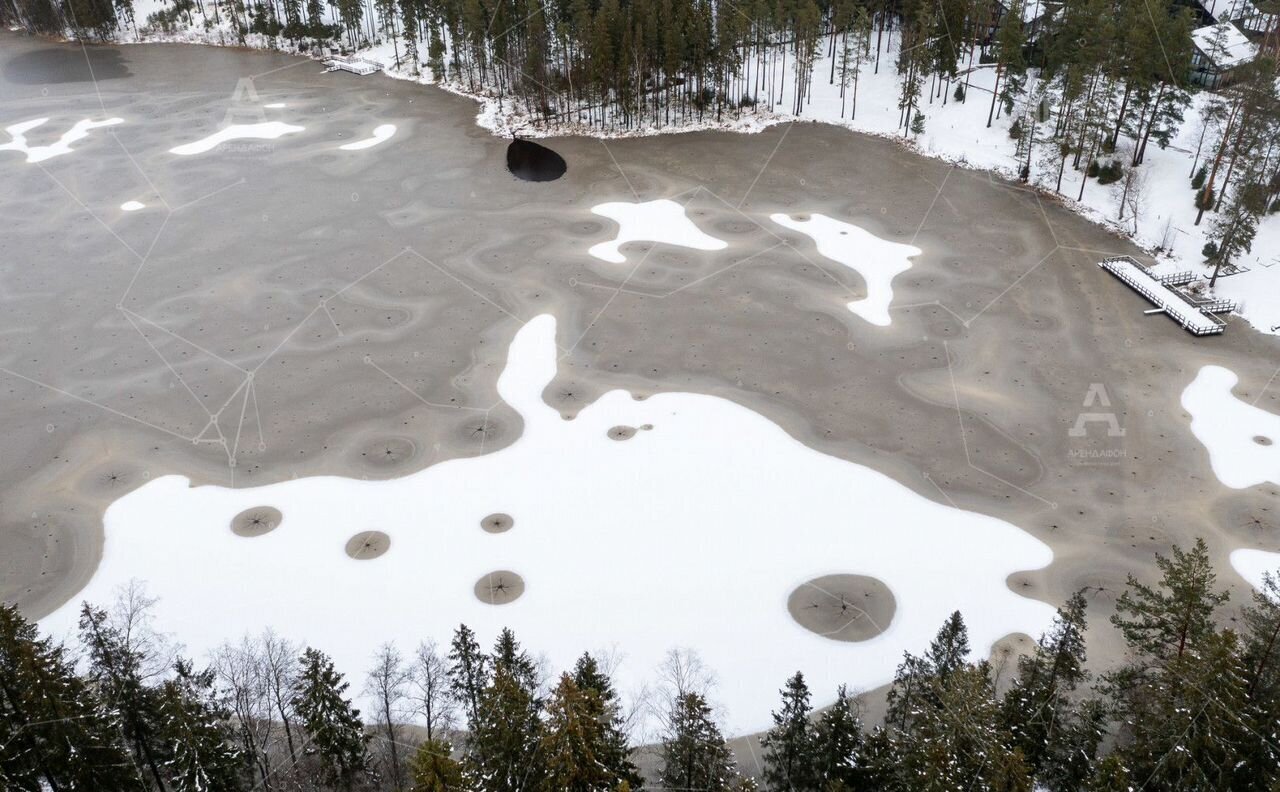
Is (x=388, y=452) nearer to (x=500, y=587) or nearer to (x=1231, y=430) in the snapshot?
(x=500, y=587)

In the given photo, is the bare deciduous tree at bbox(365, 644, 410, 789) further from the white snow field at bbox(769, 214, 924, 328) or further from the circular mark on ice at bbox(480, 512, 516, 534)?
the white snow field at bbox(769, 214, 924, 328)

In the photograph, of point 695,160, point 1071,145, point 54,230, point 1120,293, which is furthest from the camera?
point 695,160

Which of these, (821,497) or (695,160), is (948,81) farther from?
(821,497)

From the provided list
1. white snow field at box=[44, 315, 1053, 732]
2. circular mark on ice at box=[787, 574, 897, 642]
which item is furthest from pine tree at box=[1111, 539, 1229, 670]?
circular mark on ice at box=[787, 574, 897, 642]

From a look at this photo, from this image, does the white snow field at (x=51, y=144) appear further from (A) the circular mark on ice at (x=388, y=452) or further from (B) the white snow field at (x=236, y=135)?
(A) the circular mark on ice at (x=388, y=452)

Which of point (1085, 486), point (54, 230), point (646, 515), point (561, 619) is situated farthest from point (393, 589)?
point (54, 230)
